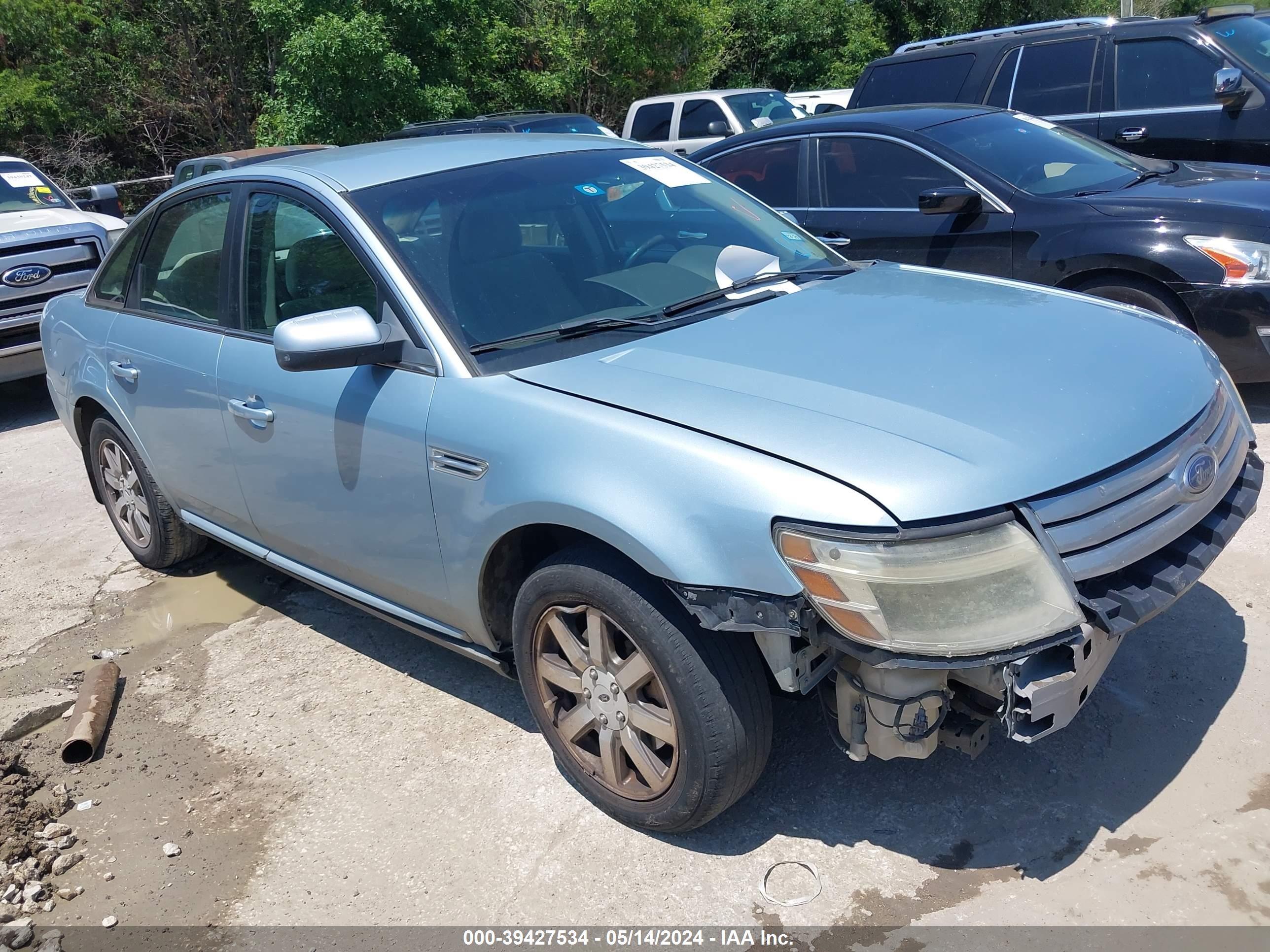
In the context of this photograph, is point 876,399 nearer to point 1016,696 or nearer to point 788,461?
point 788,461

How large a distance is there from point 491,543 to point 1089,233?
3.92m

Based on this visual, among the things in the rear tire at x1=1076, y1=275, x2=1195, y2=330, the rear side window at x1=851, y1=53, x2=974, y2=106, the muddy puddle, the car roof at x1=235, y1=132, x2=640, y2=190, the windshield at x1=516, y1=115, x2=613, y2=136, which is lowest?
the muddy puddle

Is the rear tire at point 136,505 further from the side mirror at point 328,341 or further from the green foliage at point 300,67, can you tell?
the green foliage at point 300,67

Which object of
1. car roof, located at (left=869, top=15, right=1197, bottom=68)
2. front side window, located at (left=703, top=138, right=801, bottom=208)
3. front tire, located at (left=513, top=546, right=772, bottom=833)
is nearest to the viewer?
front tire, located at (left=513, top=546, right=772, bottom=833)

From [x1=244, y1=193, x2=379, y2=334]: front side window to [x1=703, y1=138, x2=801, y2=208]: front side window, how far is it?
348 cm

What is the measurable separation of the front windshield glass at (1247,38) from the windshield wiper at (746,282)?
16.7 feet

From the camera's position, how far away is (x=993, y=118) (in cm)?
641

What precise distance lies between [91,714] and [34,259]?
5898 mm

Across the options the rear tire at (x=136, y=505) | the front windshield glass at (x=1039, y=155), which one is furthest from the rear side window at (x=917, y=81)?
the rear tire at (x=136, y=505)

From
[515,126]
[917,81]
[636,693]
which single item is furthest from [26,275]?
[636,693]


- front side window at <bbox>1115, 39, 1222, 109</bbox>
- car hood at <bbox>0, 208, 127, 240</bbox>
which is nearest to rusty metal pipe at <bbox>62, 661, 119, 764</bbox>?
car hood at <bbox>0, 208, 127, 240</bbox>

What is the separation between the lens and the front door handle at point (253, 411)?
146 inches

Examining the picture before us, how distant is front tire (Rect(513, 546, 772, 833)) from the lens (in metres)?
2.70

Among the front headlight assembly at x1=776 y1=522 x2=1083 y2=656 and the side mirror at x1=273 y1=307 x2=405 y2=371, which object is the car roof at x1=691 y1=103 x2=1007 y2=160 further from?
the front headlight assembly at x1=776 y1=522 x2=1083 y2=656
